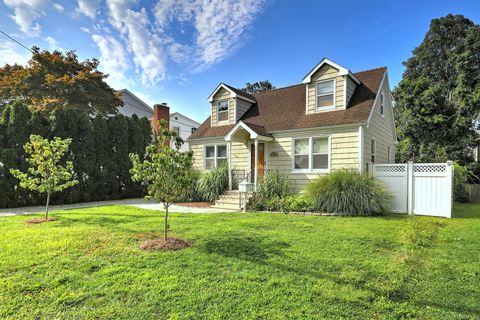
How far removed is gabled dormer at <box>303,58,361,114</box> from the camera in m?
11.6

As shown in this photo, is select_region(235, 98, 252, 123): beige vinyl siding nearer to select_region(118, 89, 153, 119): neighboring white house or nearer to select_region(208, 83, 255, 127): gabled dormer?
select_region(208, 83, 255, 127): gabled dormer

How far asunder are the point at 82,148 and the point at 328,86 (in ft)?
40.6

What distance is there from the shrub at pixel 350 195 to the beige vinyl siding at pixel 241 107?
22.3 feet

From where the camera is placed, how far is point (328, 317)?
267 cm

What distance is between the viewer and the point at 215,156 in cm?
1448

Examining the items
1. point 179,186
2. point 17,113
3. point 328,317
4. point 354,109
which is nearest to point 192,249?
point 179,186

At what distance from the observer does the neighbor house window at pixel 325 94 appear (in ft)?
39.4

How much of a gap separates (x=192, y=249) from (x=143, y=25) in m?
11.0

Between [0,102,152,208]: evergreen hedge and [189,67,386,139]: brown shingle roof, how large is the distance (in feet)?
14.1

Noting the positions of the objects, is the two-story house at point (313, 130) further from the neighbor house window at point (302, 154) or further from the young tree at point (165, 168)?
the young tree at point (165, 168)

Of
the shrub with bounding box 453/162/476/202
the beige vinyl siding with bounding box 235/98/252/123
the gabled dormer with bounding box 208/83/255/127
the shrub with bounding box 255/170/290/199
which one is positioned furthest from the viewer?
the beige vinyl siding with bounding box 235/98/252/123

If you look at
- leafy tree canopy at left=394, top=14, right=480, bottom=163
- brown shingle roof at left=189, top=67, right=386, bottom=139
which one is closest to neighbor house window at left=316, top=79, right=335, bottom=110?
brown shingle roof at left=189, top=67, right=386, bottom=139

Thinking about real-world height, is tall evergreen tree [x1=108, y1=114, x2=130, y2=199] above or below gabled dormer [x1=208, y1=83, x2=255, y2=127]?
below

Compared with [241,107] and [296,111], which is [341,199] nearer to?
[296,111]
